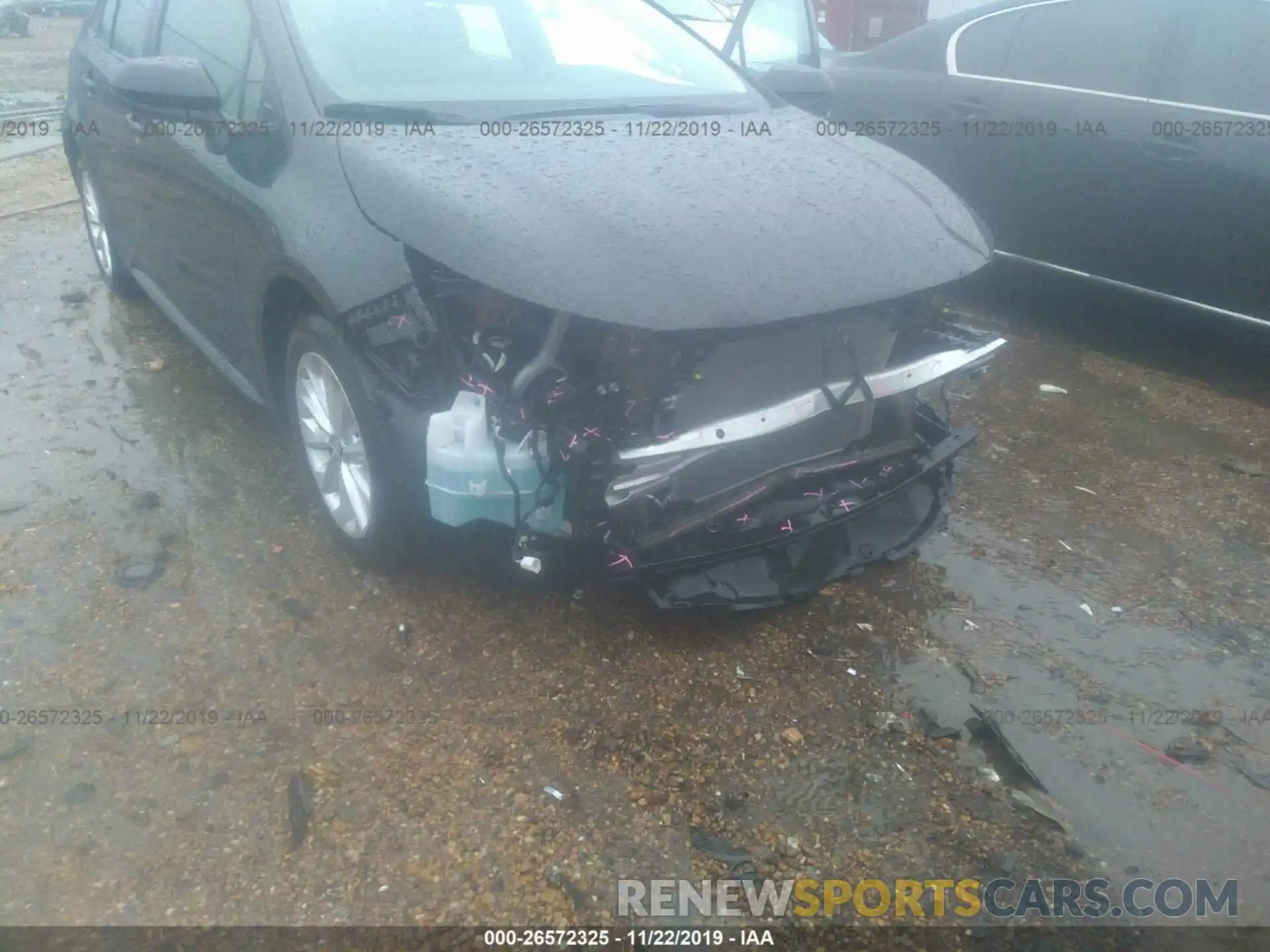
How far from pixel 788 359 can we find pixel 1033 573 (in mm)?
1321

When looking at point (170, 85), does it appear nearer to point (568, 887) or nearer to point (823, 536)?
point (823, 536)

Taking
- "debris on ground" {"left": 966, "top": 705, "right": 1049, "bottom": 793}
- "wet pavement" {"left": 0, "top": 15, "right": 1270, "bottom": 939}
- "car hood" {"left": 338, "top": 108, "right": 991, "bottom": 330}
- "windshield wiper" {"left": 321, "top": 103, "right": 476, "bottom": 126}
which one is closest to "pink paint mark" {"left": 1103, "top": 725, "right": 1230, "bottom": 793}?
"wet pavement" {"left": 0, "top": 15, "right": 1270, "bottom": 939}

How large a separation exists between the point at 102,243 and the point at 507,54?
2.86m

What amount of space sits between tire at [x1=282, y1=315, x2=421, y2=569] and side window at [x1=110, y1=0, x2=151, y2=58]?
1.89 m

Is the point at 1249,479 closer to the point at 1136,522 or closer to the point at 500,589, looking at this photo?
the point at 1136,522

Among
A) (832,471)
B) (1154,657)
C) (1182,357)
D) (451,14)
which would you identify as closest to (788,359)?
(832,471)

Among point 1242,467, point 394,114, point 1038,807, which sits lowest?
point 1242,467

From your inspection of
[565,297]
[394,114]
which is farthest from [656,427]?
[394,114]

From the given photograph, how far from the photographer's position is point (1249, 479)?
374 centimetres

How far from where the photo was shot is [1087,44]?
4.62 meters

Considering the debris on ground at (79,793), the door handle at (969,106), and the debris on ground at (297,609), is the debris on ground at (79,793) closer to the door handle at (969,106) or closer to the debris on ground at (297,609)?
the debris on ground at (297,609)

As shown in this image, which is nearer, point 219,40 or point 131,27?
point 219,40

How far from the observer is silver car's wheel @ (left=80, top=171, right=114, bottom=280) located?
15.2ft

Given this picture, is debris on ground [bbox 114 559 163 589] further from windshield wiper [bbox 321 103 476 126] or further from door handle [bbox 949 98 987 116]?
door handle [bbox 949 98 987 116]
